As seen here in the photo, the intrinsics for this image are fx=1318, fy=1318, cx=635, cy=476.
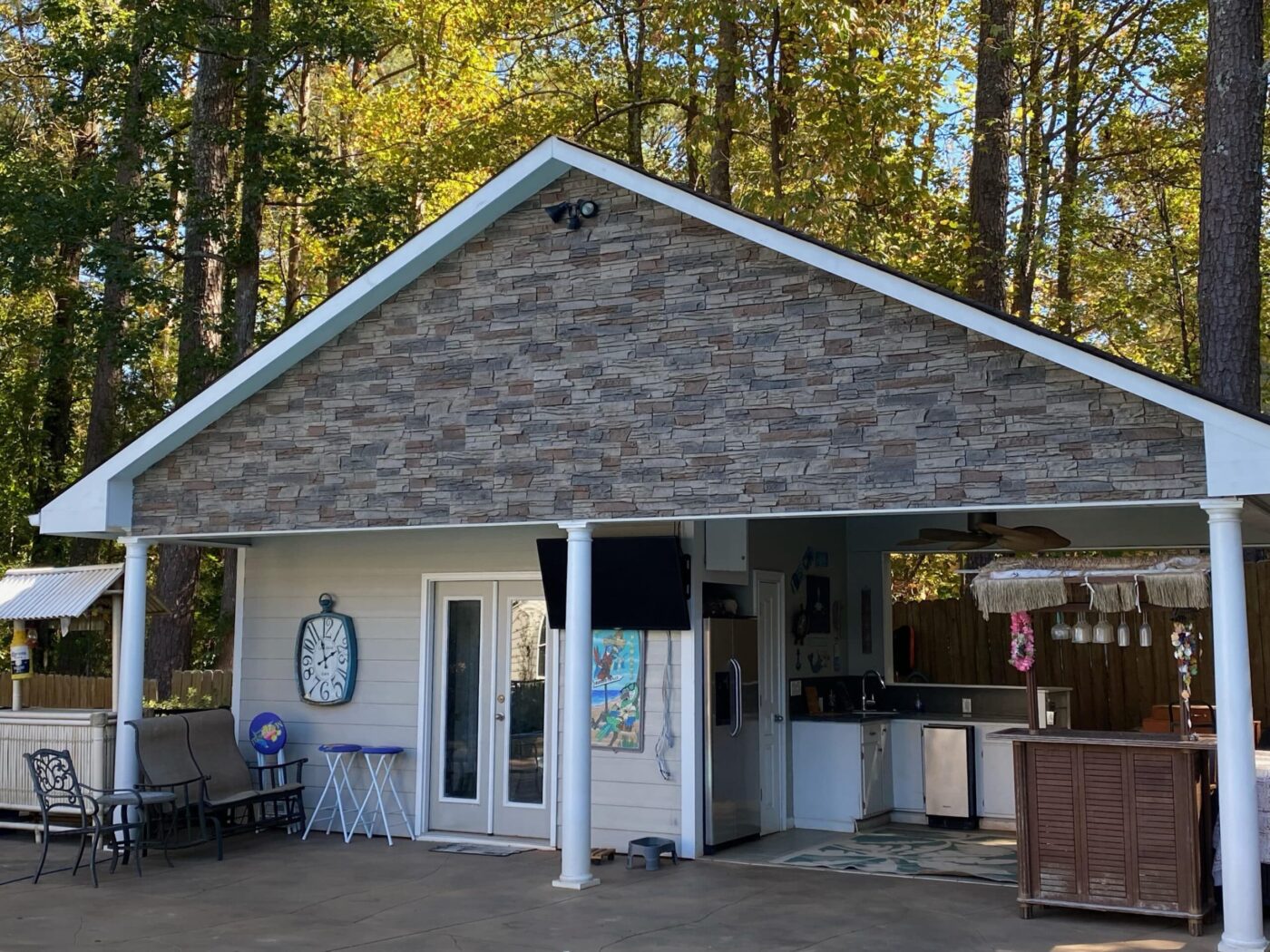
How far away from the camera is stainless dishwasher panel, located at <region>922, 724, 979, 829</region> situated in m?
11.1

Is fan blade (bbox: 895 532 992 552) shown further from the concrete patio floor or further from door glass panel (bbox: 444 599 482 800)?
door glass panel (bbox: 444 599 482 800)

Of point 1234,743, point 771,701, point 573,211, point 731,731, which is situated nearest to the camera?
point 1234,743

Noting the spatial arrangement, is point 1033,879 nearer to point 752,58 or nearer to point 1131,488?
point 1131,488

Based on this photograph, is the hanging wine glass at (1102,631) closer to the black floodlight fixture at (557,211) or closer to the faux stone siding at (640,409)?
the faux stone siding at (640,409)

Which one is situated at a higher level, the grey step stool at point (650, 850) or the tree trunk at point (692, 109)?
the tree trunk at point (692, 109)

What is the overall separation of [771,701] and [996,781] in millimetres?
2016

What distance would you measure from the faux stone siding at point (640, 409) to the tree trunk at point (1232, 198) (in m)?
5.73

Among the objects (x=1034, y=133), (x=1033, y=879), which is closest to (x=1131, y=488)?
(x=1033, y=879)

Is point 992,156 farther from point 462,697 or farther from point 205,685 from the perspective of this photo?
point 205,685

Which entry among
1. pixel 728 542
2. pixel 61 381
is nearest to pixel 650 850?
pixel 728 542

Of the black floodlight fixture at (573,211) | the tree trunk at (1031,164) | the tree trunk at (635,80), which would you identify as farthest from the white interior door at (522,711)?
the tree trunk at (1031,164)

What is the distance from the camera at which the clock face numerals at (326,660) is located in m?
11.0

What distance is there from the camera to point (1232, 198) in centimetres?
1217

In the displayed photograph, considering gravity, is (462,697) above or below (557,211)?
below
